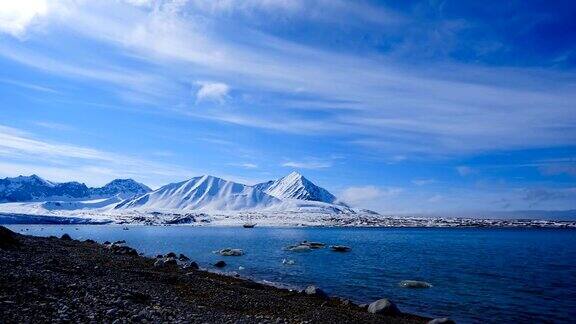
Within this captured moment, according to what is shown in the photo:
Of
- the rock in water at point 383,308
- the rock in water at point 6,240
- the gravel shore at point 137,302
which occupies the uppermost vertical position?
the rock in water at point 6,240

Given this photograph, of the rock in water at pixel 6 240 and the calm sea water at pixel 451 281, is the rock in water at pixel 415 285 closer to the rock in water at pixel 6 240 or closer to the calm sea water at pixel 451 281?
the calm sea water at pixel 451 281

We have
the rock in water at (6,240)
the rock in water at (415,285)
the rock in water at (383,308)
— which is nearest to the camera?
the rock in water at (383,308)

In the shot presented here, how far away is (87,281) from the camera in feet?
76.8

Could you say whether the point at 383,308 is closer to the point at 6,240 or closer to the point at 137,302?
the point at 137,302

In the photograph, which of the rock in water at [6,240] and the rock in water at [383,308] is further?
the rock in water at [6,240]

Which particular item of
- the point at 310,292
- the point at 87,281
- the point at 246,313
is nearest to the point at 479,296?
the point at 310,292

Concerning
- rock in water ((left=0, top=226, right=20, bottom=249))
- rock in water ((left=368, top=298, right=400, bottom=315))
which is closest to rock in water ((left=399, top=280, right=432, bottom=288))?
rock in water ((left=368, top=298, right=400, bottom=315))

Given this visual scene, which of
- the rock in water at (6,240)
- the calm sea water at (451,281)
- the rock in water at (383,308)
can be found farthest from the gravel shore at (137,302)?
the rock in water at (6,240)

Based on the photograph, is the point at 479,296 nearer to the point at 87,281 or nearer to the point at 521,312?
the point at 521,312

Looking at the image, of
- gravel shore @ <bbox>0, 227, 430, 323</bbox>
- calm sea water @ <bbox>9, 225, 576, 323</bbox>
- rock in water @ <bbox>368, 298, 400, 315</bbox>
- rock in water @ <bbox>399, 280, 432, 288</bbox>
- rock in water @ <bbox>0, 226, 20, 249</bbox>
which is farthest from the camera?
rock in water @ <bbox>399, 280, 432, 288</bbox>

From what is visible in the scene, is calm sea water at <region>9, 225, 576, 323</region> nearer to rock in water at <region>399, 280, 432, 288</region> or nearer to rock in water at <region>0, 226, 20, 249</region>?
rock in water at <region>399, 280, 432, 288</region>

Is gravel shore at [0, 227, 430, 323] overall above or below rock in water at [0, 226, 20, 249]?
below

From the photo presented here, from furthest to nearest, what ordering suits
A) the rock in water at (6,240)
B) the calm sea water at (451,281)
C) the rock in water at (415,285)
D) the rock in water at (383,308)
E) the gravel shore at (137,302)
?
1. the rock in water at (415,285)
2. the rock in water at (6,240)
3. the calm sea water at (451,281)
4. the rock in water at (383,308)
5. the gravel shore at (137,302)

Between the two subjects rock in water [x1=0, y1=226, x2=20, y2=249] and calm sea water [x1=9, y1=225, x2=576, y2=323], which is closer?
calm sea water [x1=9, y1=225, x2=576, y2=323]
